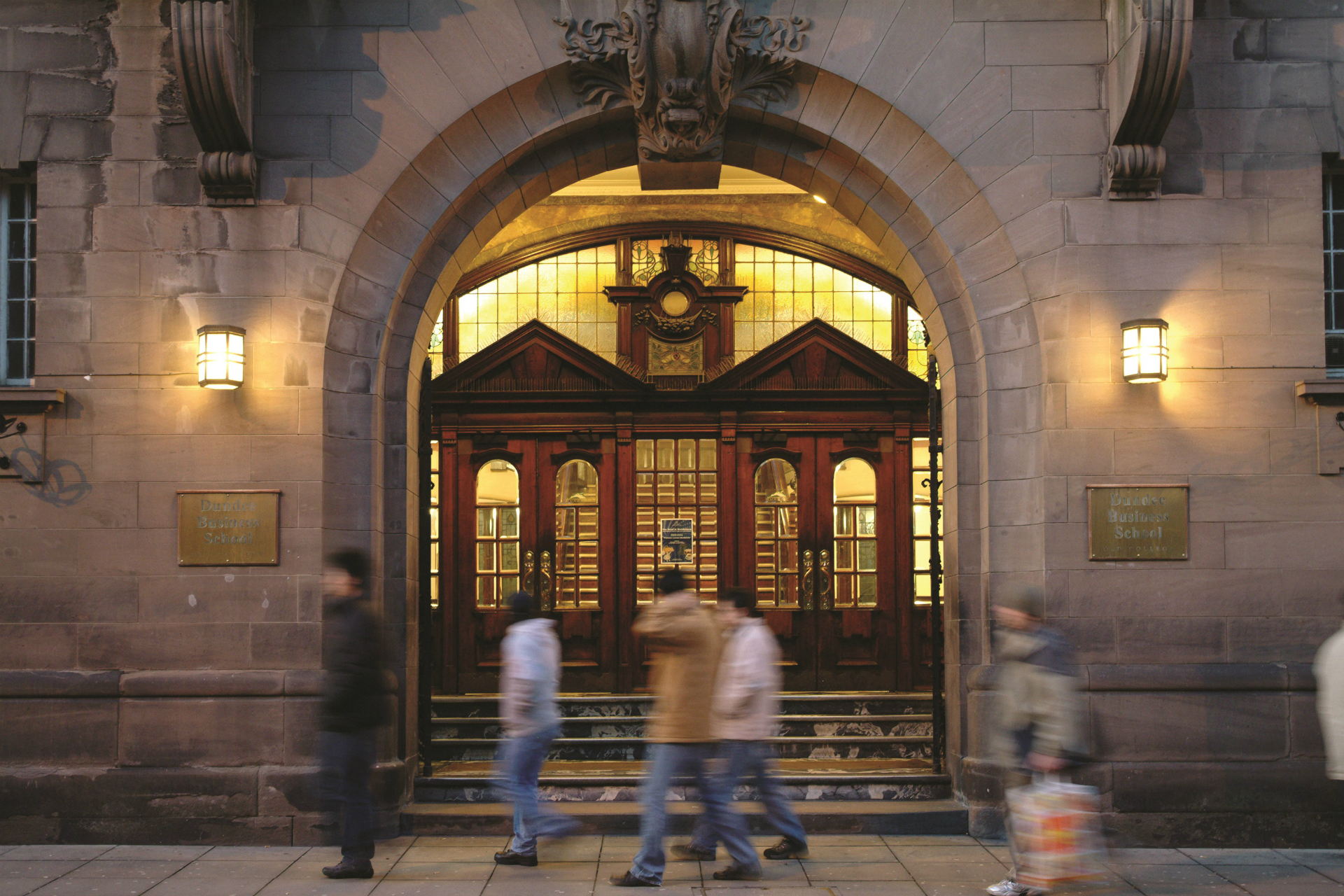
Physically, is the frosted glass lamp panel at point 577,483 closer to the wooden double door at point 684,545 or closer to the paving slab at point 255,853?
the wooden double door at point 684,545

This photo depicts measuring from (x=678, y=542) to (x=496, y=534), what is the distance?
1.84 m

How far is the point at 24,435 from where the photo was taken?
25.6ft

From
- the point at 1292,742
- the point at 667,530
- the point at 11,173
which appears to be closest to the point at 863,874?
the point at 1292,742

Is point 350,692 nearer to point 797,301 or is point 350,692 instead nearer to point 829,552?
point 829,552

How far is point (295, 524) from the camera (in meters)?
7.75

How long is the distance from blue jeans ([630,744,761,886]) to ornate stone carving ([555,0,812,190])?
4.39 meters

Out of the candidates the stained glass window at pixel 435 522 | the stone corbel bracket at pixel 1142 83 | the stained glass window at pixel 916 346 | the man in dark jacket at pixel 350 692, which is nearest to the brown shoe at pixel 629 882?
the man in dark jacket at pixel 350 692

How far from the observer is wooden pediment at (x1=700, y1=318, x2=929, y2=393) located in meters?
11.5

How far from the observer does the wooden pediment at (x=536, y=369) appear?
37.4ft

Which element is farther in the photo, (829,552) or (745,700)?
(829,552)

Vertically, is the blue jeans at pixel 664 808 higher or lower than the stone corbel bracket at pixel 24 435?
lower

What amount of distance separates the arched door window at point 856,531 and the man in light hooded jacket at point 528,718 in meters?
5.23

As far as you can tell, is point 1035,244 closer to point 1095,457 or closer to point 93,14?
point 1095,457

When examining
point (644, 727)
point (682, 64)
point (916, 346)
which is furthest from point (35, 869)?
point (916, 346)
